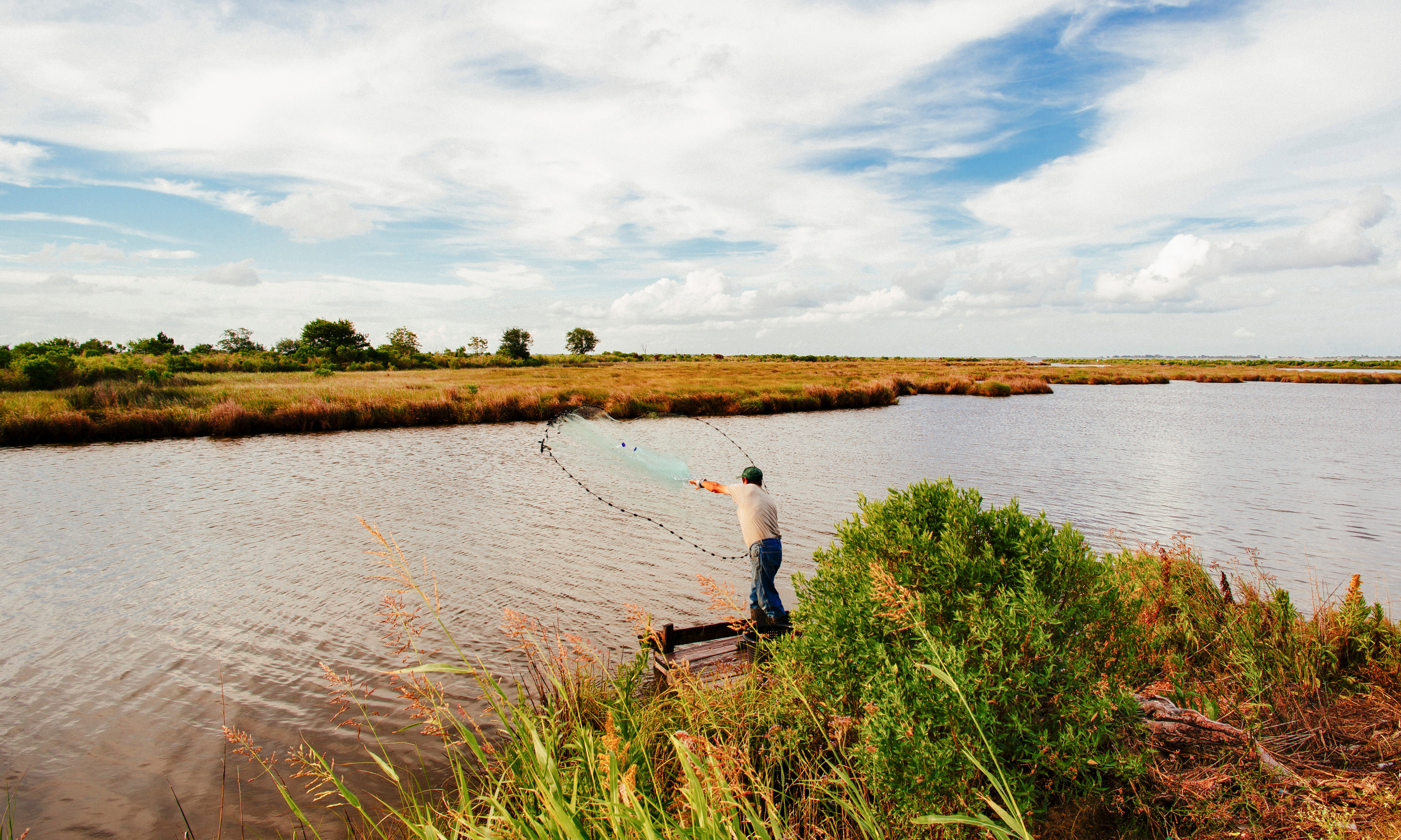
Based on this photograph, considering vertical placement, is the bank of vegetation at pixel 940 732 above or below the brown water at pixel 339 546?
above

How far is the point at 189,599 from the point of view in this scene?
427 inches

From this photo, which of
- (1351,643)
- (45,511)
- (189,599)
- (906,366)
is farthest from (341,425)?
(906,366)

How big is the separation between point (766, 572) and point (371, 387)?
40.0m

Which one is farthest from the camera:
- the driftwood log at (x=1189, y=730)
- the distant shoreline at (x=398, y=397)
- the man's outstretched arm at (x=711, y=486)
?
the distant shoreline at (x=398, y=397)

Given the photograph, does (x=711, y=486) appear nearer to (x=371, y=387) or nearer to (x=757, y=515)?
(x=757, y=515)

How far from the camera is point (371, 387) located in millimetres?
40406

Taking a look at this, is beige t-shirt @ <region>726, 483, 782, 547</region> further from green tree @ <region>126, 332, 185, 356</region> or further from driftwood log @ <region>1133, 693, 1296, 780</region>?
green tree @ <region>126, 332, 185, 356</region>

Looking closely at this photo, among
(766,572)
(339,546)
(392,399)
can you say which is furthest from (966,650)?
(392,399)

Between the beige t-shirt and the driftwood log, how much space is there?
14.6 ft

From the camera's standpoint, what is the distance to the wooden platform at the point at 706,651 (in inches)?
256

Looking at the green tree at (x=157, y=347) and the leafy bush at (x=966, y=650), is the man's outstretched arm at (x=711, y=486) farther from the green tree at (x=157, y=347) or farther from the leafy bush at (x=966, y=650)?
the green tree at (x=157, y=347)

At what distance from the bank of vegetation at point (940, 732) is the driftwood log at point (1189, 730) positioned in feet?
0.08

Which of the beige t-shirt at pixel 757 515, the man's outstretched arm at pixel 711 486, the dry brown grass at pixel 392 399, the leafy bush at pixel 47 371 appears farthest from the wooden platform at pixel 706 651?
the leafy bush at pixel 47 371

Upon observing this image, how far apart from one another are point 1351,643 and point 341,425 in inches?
1472
